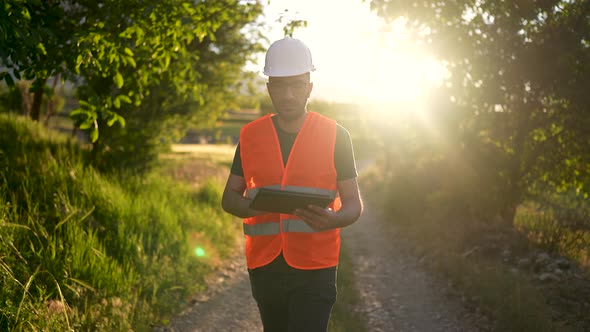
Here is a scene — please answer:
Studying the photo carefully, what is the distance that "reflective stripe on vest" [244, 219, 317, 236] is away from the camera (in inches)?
114

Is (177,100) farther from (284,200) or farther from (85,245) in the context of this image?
(284,200)

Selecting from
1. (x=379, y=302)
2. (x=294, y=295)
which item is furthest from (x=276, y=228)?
(x=379, y=302)

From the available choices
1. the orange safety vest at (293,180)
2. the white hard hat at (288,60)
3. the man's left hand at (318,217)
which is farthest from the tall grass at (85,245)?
the white hard hat at (288,60)

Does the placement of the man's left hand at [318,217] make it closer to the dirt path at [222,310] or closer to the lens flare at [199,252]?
the dirt path at [222,310]

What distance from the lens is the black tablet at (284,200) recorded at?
2.56 m

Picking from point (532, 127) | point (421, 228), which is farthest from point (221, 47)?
point (532, 127)

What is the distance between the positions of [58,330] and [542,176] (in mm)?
8547

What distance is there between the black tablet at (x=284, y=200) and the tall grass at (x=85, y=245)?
2.35 meters

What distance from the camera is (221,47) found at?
43.5 ft

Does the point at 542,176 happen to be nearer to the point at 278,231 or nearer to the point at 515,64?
the point at 515,64

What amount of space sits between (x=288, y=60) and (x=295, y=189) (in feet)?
2.65

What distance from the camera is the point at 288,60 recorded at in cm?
285

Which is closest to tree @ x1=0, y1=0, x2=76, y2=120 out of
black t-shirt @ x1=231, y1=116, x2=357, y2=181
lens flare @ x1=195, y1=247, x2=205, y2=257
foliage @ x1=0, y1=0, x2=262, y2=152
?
foliage @ x1=0, y1=0, x2=262, y2=152

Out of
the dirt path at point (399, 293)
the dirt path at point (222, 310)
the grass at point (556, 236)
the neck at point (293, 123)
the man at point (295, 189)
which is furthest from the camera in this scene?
the grass at point (556, 236)
